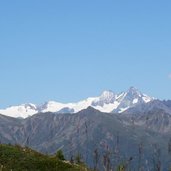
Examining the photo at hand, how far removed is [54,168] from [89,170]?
3157mm

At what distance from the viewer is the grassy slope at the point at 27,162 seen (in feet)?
99.5

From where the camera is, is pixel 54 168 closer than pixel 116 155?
No

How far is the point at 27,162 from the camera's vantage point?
1221 inches

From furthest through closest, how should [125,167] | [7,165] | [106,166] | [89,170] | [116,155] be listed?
[89,170], [7,165], [116,155], [125,167], [106,166]

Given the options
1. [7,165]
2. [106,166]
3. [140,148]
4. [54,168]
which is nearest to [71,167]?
[54,168]

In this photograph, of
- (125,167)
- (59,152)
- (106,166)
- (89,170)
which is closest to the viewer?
(106,166)

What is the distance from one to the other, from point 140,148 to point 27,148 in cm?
1125

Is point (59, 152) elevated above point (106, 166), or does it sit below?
above

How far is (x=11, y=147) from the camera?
111 feet

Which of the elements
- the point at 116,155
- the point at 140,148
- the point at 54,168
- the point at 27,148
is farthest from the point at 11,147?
the point at 140,148

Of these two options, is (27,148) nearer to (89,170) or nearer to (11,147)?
(11,147)

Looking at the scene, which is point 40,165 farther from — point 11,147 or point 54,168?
point 11,147

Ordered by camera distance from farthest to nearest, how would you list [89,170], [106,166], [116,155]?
[89,170] < [116,155] < [106,166]

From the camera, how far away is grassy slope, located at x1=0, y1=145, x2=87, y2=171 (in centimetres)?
3033
